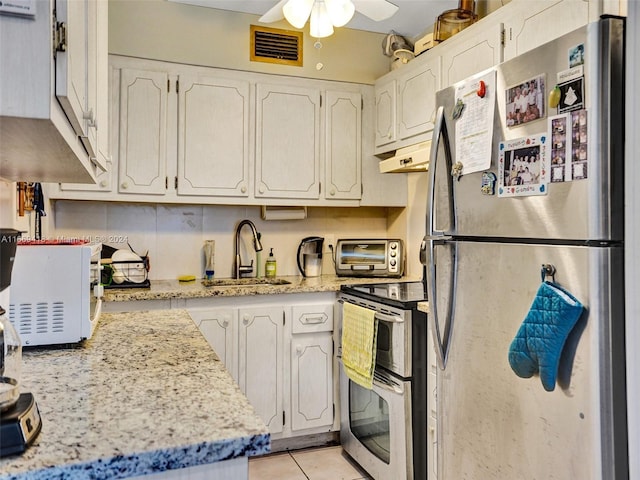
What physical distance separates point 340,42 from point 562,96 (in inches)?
90.5

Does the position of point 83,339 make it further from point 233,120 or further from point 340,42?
point 340,42

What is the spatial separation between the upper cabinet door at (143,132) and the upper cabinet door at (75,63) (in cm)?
167

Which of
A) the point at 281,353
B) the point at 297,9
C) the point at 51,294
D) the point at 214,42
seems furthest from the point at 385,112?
the point at 51,294

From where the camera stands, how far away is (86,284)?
4.59ft

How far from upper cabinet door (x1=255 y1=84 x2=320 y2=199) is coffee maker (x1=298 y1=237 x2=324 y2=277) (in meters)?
0.32

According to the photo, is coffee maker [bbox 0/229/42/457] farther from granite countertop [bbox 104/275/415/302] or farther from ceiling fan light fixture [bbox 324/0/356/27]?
ceiling fan light fixture [bbox 324/0/356/27]

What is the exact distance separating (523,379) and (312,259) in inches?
79.3

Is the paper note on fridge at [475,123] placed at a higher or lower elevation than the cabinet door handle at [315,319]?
higher

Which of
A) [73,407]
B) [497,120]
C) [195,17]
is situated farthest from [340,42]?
[73,407]

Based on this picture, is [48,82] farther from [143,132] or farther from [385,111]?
[385,111]

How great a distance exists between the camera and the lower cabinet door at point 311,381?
277 cm

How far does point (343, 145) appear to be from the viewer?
3.22 metres

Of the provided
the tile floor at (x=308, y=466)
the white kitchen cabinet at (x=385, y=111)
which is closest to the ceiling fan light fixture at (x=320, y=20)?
the white kitchen cabinet at (x=385, y=111)

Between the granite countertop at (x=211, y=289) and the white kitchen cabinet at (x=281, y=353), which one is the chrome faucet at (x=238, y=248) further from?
the white kitchen cabinet at (x=281, y=353)
